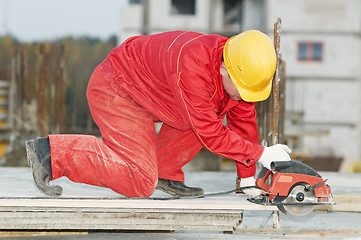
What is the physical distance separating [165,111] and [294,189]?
35.4 inches

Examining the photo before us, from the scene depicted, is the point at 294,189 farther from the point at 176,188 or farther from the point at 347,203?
the point at 347,203

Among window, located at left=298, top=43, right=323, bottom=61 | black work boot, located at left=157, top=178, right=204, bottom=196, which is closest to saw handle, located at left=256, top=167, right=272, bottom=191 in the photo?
black work boot, located at left=157, top=178, right=204, bottom=196

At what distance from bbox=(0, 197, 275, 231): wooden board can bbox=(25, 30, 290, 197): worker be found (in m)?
0.24

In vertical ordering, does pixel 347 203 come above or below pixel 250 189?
below

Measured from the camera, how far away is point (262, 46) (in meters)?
2.61

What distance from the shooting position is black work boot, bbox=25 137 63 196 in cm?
284

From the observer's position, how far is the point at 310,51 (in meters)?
21.2

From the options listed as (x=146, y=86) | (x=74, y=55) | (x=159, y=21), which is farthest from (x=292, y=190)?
(x=74, y=55)

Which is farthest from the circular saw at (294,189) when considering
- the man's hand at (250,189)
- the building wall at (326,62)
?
the building wall at (326,62)

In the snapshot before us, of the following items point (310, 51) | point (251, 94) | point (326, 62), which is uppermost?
point (251, 94)

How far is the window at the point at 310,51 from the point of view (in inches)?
834

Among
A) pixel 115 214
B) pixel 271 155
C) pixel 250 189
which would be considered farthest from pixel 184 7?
pixel 115 214

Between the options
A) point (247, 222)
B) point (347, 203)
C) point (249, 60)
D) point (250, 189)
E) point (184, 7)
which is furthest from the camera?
point (184, 7)

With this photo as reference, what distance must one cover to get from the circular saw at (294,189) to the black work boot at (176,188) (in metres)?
0.56
